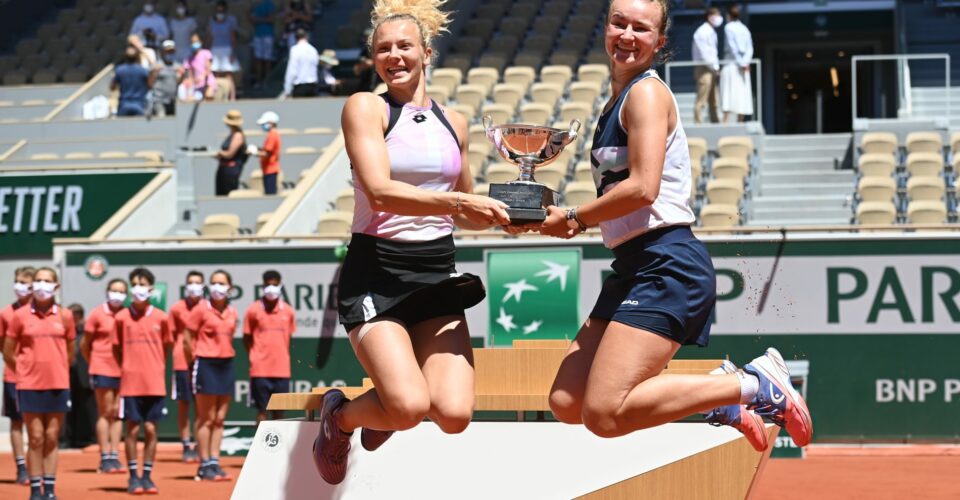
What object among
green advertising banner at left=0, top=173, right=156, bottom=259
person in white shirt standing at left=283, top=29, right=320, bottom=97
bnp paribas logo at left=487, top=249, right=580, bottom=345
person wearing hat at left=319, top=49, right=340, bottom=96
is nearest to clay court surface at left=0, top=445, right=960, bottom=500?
bnp paribas logo at left=487, top=249, right=580, bottom=345

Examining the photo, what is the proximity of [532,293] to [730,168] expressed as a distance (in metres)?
4.02

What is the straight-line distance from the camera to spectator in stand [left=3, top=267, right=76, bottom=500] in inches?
434

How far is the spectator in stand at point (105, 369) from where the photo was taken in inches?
523

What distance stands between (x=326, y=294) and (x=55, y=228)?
419 cm

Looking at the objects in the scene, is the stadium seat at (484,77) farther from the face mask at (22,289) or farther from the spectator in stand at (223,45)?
the face mask at (22,289)

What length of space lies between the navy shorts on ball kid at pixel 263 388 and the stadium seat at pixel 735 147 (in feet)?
21.4

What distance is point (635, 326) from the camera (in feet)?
19.8

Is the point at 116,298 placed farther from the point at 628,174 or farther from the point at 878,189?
the point at 878,189

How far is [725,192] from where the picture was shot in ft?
54.4

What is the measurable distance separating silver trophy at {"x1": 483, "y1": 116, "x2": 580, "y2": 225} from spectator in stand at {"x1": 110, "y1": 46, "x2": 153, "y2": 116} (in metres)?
15.5

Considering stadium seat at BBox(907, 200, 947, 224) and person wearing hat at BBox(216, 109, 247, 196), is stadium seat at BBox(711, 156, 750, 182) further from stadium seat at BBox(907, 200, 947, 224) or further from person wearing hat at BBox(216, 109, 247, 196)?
person wearing hat at BBox(216, 109, 247, 196)

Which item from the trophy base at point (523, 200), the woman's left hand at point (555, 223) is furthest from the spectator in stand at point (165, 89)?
the woman's left hand at point (555, 223)

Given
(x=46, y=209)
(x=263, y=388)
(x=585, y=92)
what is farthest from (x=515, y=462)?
(x=585, y=92)

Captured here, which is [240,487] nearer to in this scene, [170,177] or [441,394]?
[441,394]
